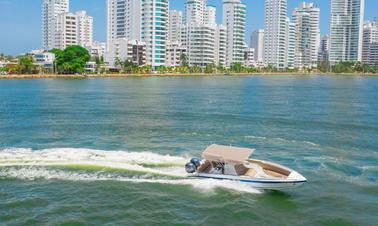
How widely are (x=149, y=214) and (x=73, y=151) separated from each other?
37.1ft

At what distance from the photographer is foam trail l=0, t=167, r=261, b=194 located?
22.4 m

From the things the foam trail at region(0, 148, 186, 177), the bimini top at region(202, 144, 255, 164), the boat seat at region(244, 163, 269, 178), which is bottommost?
the foam trail at region(0, 148, 186, 177)

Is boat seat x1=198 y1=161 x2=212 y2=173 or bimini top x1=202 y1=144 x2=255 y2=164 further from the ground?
bimini top x1=202 y1=144 x2=255 y2=164

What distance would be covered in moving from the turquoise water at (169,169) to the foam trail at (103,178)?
5 cm

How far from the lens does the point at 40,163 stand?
26438 mm

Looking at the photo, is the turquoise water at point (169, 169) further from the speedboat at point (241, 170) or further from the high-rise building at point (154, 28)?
the high-rise building at point (154, 28)

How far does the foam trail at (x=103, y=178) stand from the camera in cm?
2244

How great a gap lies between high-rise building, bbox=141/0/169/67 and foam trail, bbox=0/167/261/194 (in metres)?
157

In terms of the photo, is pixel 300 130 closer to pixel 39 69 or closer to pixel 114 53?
pixel 39 69

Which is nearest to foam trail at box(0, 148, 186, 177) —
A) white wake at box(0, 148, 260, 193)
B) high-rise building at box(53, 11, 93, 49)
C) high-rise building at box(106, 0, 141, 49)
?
white wake at box(0, 148, 260, 193)

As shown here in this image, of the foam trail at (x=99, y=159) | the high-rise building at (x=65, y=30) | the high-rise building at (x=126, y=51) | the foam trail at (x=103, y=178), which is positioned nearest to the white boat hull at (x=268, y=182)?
the foam trail at (x=103, y=178)

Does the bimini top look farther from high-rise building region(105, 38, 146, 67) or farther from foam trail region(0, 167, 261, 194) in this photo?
high-rise building region(105, 38, 146, 67)

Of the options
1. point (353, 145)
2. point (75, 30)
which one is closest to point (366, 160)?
point (353, 145)

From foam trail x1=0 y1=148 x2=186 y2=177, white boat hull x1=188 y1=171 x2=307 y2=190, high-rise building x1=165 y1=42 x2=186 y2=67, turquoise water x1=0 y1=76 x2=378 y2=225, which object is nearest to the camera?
turquoise water x1=0 y1=76 x2=378 y2=225
